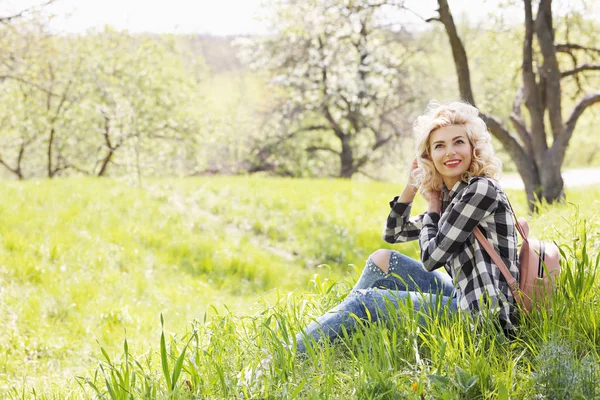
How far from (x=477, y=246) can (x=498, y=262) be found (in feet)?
0.42

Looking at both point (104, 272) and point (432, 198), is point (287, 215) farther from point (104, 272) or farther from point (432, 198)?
point (432, 198)

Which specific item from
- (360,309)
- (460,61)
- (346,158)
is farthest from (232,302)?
(346,158)

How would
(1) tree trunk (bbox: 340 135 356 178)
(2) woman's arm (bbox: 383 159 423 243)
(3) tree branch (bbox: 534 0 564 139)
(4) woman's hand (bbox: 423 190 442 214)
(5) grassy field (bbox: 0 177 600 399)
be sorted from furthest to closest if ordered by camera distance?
(1) tree trunk (bbox: 340 135 356 178) → (3) tree branch (bbox: 534 0 564 139) → (2) woman's arm (bbox: 383 159 423 243) → (4) woman's hand (bbox: 423 190 442 214) → (5) grassy field (bbox: 0 177 600 399)

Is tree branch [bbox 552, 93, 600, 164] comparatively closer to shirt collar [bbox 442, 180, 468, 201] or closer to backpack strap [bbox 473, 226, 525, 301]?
shirt collar [bbox 442, 180, 468, 201]

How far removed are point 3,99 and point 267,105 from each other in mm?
10258

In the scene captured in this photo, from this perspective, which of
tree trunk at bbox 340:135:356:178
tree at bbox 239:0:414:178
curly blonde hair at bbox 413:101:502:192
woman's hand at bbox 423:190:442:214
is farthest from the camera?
tree trunk at bbox 340:135:356:178

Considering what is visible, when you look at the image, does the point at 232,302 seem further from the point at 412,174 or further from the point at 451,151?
the point at 451,151

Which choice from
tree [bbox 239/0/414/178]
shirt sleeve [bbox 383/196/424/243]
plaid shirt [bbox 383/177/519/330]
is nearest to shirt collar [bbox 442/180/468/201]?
plaid shirt [bbox 383/177/519/330]

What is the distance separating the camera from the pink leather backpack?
9.03 ft

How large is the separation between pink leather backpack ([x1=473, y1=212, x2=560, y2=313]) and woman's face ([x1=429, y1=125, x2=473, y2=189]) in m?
0.37

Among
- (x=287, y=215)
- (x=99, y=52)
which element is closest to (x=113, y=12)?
(x=99, y=52)

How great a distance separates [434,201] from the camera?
3.14 m

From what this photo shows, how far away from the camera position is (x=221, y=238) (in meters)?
8.99

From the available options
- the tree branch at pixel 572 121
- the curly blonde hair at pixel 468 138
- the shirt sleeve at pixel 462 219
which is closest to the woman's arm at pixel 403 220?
the curly blonde hair at pixel 468 138
